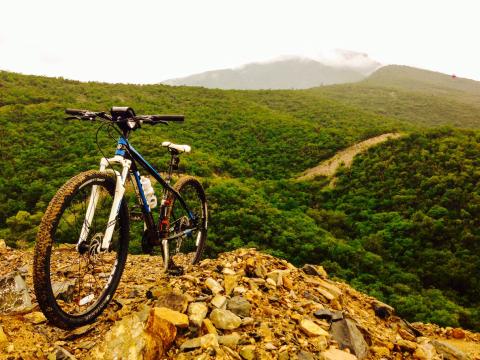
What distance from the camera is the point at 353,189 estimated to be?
75.8 ft

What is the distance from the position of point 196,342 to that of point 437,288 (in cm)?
1444

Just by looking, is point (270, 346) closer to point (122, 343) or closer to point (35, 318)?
point (122, 343)

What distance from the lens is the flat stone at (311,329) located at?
374 cm

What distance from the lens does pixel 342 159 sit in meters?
29.0

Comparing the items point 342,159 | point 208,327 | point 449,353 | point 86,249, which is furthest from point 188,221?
point 342,159

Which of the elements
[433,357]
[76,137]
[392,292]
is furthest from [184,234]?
[76,137]

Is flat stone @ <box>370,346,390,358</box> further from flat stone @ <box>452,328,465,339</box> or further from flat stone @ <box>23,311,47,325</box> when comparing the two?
flat stone @ <box>23,311,47,325</box>

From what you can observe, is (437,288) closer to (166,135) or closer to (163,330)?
(163,330)

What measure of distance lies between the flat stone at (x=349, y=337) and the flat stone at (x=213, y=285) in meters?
1.48

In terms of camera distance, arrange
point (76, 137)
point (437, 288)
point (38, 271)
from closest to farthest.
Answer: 1. point (38, 271)
2. point (437, 288)
3. point (76, 137)

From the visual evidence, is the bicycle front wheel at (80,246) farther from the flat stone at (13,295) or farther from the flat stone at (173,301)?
the flat stone at (173,301)

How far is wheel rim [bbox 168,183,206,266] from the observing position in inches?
222

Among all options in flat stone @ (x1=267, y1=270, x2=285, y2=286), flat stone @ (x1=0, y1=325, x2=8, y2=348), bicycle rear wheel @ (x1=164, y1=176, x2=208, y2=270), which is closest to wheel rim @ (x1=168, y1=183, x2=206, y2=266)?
bicycle rear wheel @ (x1=164, y1=176, x2=208, y2=270)

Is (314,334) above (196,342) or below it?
below
